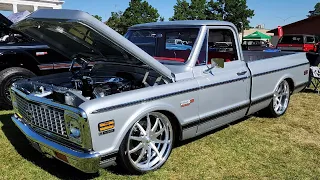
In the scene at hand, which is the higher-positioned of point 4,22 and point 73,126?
point 4,22

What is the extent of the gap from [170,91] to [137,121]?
0.52 metres

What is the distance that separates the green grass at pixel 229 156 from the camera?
3.43m

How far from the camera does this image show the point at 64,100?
336 centimetres

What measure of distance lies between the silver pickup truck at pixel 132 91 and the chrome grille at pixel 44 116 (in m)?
0.01

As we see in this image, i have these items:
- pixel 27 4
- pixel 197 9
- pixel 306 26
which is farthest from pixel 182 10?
pixel 27 4

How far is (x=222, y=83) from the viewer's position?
4.05 metres

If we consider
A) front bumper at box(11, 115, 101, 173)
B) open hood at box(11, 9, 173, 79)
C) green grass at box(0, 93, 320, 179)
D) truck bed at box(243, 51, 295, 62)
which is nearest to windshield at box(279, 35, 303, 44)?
truck bed at box(243, 51, 295, 62)

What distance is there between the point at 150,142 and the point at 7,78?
360 cm

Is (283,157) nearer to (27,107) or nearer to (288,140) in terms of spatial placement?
(288,140)

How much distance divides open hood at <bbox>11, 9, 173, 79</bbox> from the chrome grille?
0.83 m

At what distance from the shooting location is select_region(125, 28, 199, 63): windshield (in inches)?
159

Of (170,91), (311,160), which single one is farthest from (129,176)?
(311,160)

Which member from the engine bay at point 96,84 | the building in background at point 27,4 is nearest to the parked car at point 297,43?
the engine bay at point 96,84

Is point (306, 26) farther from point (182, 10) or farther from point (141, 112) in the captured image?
point (141, 112)
